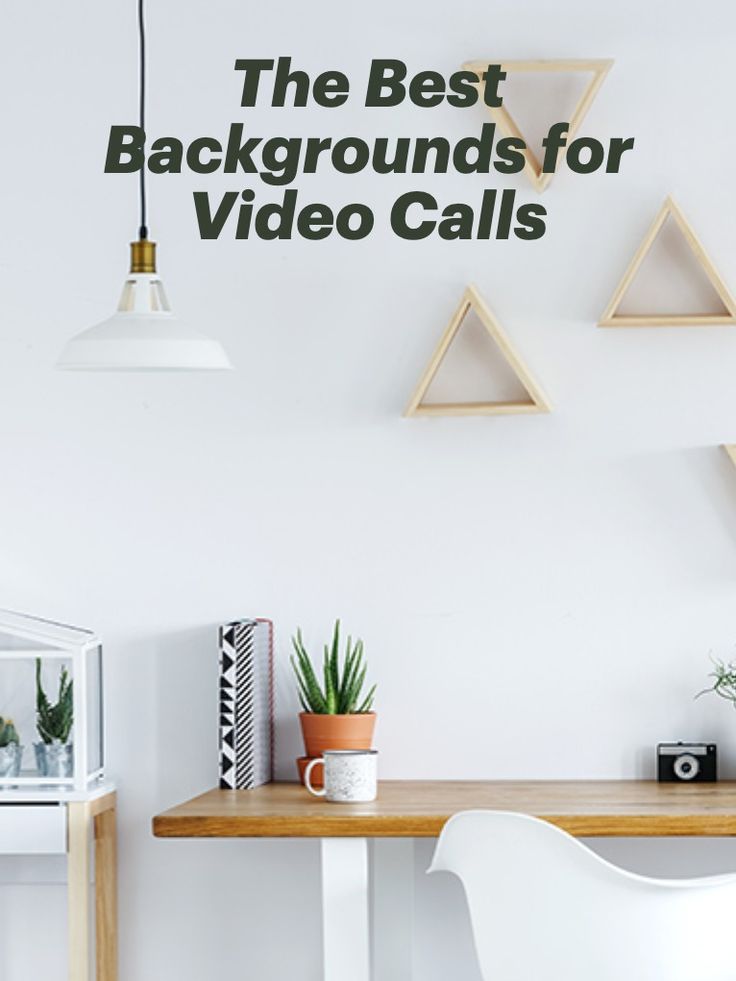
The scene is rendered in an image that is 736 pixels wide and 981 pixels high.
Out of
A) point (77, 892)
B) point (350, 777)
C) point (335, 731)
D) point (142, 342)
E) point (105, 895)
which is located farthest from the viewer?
point (105, 895)

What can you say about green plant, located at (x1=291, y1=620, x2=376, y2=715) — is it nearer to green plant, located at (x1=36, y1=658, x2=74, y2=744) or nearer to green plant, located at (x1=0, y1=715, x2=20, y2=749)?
green plant, located at (x1=36, y1=658, x2=74, y2=744)

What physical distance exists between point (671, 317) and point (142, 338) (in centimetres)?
102

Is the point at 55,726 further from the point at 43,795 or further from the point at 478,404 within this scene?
the point at 478,404

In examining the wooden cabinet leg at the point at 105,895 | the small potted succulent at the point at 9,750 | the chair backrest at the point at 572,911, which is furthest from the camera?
the wooden cabinet leg at the point at 105,895

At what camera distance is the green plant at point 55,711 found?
2789mm

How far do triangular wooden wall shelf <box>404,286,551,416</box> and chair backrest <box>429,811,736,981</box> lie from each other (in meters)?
0.93

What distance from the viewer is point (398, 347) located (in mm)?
2941

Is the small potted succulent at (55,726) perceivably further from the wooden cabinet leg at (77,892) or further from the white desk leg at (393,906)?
the white desk leg at (393,906)

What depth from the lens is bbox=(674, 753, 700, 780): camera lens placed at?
2820mm

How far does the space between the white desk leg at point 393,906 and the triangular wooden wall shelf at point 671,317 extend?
3.35 feet

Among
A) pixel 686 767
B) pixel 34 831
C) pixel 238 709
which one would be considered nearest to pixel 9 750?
pixel 34 831

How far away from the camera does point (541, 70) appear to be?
285 cm

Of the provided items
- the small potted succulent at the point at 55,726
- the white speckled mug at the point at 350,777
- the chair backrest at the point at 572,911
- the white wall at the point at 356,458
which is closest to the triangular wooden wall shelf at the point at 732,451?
the white wall at the point at 356,458

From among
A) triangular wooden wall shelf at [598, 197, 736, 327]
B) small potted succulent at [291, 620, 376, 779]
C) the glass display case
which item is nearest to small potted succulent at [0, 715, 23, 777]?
the glass display case
